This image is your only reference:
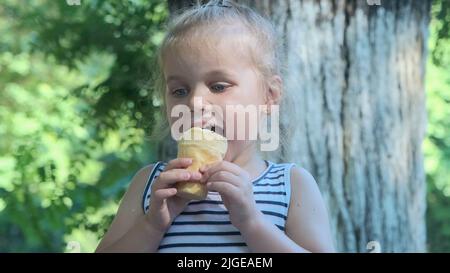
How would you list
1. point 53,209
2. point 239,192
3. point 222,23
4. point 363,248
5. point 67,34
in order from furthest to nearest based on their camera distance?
point 67,34 < point 53,209 < point 363,248 < point 222,23 < point 239,192

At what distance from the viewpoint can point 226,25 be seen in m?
1.08

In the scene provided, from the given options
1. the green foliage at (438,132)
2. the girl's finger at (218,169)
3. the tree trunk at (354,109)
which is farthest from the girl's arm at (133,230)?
the green foliage at (438,132)

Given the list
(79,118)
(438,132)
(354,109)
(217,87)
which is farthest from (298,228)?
(79,118)

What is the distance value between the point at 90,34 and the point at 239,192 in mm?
1007

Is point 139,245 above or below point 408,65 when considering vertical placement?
below

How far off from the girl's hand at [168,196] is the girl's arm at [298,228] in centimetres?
9

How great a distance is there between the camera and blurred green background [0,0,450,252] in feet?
5.51

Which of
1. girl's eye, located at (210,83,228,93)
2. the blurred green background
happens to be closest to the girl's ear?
girl's eye, located at (210,83,228,93)

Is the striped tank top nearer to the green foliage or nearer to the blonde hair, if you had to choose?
the blonde hair

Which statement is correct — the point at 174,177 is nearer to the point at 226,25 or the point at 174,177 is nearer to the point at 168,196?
the point at 168,196

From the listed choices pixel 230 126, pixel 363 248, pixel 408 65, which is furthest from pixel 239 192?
pixel 408 65

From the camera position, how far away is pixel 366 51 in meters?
1.46
